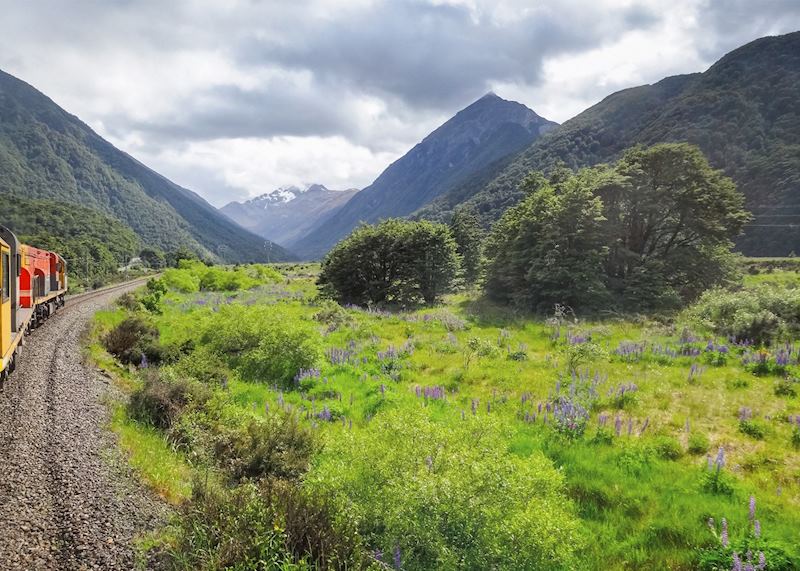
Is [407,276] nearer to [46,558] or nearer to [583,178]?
[583,178]

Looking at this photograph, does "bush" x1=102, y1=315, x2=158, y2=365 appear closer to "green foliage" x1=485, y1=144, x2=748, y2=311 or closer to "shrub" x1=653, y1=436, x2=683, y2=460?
"shrub" x1=653, y1=436, x2=683, y2=460

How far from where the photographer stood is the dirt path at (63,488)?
488 cm

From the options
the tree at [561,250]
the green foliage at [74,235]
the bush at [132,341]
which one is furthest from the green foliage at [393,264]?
the green foliage at [74,235]

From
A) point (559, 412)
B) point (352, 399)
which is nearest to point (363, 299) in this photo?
point (352, 399)

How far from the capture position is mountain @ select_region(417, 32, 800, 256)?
106312 millimetres

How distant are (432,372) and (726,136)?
17092cm

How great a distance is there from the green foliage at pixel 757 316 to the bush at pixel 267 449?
15.4 metres

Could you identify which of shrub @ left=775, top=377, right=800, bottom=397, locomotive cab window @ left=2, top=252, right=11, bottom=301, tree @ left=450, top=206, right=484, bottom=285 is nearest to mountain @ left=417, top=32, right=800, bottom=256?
tree @ left=450, top=206, right=484, bottom=285

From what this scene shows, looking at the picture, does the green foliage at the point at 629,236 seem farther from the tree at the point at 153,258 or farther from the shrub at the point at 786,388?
the tree at the point at 153,258

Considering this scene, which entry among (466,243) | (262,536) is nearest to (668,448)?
(262,536)

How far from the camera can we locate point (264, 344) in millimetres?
13953

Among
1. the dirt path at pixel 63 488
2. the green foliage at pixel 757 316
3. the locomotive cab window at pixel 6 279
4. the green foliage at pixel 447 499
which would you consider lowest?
the dirt path at pixel 63 488

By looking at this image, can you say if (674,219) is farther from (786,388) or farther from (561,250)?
(786,388)

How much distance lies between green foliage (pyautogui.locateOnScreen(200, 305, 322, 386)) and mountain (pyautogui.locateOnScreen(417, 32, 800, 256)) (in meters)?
126
